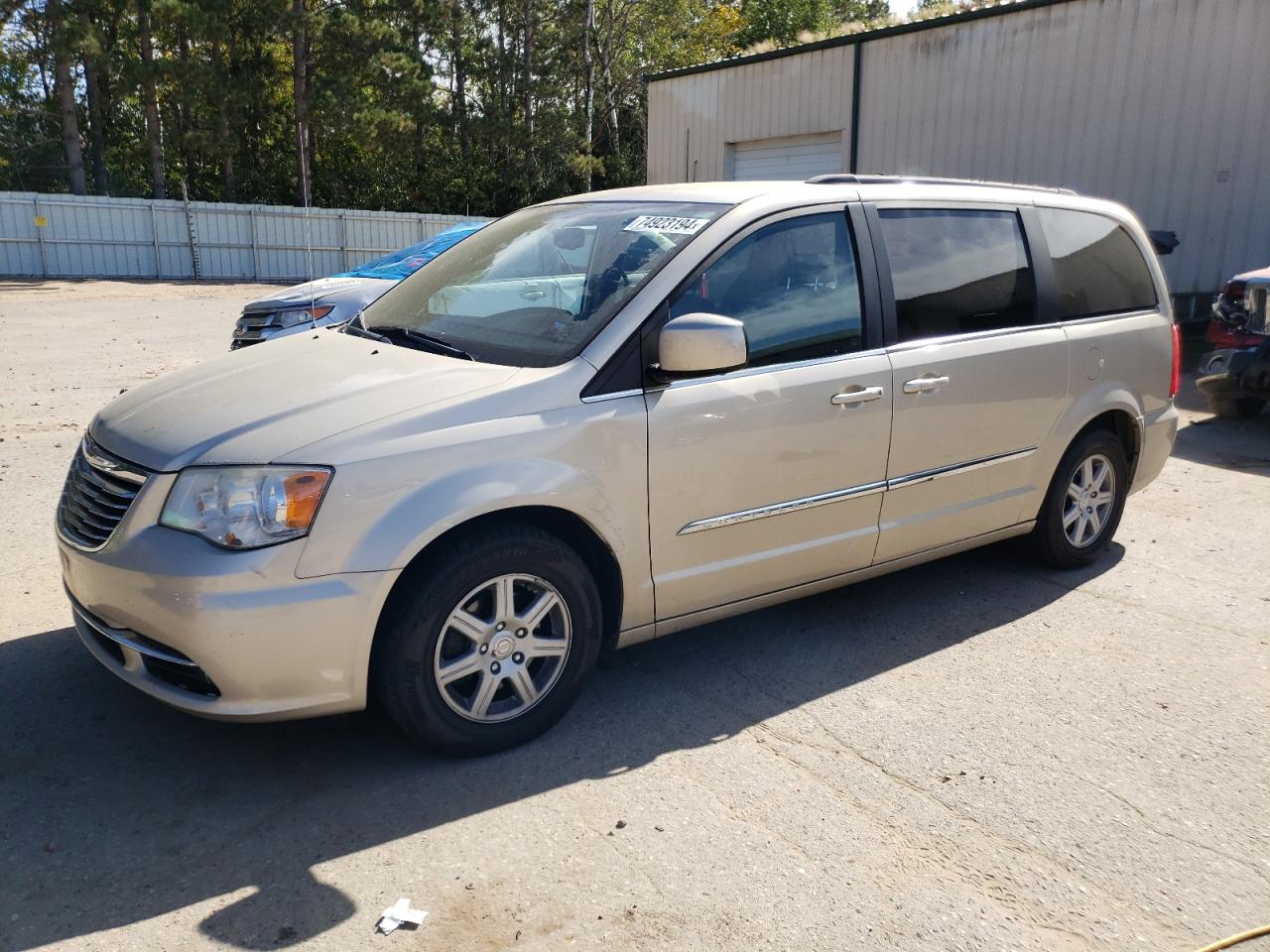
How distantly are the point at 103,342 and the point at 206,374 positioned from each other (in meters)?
11.3

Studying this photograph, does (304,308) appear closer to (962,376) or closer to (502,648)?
(962,376)

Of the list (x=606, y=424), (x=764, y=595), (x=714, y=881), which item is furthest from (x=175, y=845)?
(x=764, y=595)

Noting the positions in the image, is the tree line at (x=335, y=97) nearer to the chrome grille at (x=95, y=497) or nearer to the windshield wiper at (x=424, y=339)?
the windshield wiper at (x=424, y=339)

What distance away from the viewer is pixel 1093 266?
16.8 feet

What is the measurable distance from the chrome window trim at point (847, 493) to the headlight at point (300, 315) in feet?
21.4

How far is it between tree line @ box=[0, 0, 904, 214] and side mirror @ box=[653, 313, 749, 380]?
28565 millimetres

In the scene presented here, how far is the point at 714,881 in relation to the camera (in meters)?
2.86

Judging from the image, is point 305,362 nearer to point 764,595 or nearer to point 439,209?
point 764,595

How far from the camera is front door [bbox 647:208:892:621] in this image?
144 inches

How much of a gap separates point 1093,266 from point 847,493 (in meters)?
2.03

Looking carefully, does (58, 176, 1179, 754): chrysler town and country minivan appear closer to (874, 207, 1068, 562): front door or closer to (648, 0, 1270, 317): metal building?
(874, 207, 1068, 562): front door

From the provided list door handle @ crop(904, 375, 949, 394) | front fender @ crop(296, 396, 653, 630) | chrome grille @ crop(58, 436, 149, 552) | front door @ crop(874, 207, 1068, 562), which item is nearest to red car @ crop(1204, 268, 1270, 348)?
front door @ crop(874, 207, 1068, 562)

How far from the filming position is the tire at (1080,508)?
16.7 ft

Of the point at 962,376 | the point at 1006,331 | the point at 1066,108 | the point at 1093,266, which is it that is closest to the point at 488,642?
the point at 962,376
